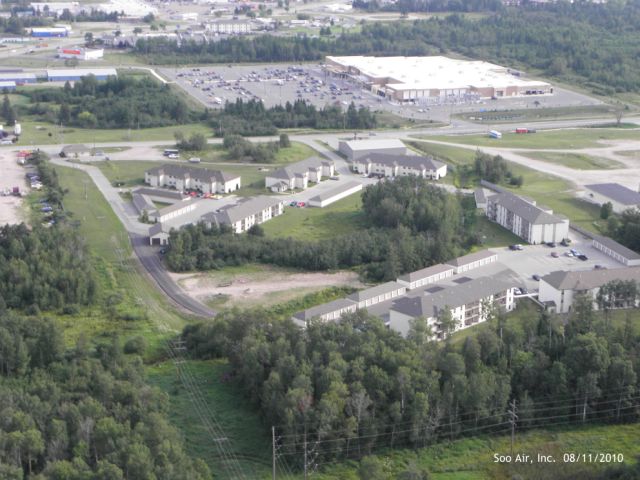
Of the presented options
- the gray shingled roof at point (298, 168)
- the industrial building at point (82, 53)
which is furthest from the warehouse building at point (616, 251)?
the industrial building at point (82, 53)

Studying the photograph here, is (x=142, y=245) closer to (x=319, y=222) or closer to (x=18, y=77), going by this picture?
(x=319, y=222)

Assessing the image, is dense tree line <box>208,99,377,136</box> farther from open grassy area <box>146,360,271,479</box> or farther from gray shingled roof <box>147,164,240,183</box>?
open grassy area <box>146,360,271,479</box>

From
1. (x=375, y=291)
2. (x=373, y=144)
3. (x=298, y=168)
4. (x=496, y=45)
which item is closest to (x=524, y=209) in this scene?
(x=375, y=291)

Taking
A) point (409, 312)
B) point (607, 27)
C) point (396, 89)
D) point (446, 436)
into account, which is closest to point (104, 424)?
point (446, 436)

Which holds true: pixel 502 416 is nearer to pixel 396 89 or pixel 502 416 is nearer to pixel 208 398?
pixel 208 398

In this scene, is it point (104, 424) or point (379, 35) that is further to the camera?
point (379, 35)
